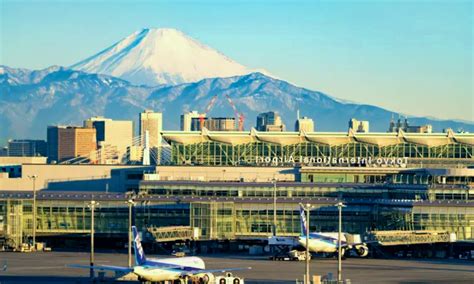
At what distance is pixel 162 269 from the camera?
14700cm

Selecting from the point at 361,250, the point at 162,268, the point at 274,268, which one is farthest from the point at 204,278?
the point at 361,250

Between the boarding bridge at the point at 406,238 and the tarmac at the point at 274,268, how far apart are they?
20.9 feet

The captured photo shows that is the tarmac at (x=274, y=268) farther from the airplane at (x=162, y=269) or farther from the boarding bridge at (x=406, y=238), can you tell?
the boarding bridge at (x=406, y=238)

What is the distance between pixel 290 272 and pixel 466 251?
138ft

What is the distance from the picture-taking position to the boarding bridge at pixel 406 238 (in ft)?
646

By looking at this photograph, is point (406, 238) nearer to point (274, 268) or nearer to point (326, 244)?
point (326, 244)

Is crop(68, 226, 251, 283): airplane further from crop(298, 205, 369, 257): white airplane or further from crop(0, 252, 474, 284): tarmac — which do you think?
crop(298, 205, 369, 257): white airplane

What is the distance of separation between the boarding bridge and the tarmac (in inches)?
251

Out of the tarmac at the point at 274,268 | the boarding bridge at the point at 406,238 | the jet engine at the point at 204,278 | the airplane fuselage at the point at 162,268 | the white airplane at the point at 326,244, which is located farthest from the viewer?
the boarding bridge at the point at 406,238

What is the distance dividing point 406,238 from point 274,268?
104ft

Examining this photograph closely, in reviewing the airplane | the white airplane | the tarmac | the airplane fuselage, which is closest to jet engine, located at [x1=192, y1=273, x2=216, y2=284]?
the airplane

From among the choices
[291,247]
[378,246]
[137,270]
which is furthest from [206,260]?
[137,270]

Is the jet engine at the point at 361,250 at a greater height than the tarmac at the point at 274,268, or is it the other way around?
the jet engine at the point at 361,250

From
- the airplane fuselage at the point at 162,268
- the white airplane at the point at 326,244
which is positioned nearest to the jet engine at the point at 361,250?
the white airplane at the point at 326,244
